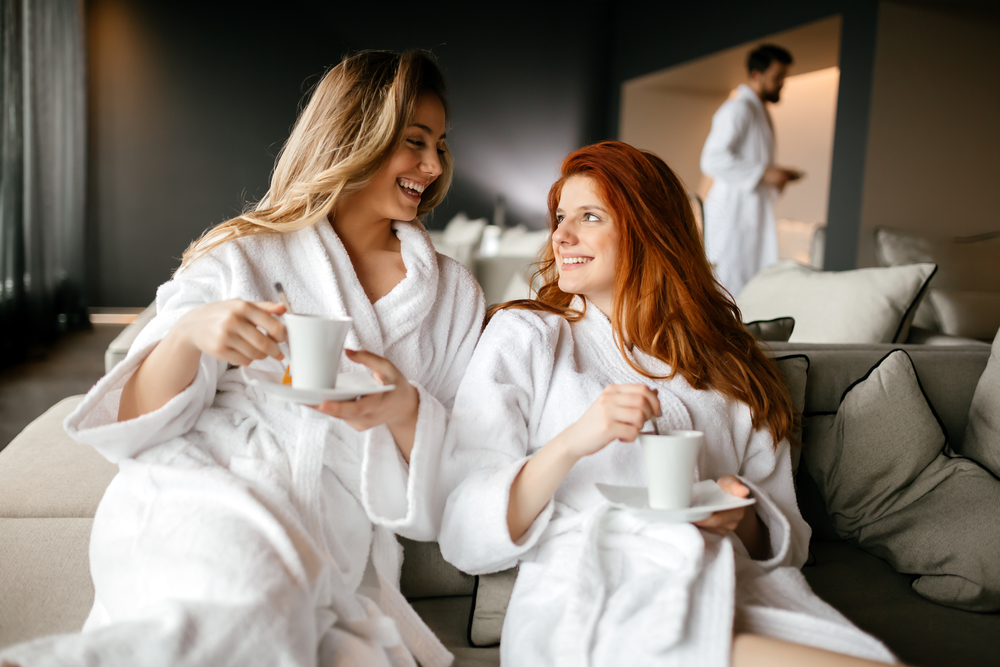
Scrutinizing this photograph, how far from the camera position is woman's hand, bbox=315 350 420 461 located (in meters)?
1.04

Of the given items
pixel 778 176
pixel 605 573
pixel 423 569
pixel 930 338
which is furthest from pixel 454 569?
pixel 778 176

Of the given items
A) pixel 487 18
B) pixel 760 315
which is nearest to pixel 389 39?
pixel 487 18

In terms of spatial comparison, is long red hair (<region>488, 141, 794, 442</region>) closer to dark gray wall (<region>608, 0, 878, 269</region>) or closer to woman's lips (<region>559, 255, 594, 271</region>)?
woman's lips (<region>559, 255, 594, 271</region>)

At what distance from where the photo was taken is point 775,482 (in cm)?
131

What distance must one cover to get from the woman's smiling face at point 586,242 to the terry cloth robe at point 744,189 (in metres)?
3.26

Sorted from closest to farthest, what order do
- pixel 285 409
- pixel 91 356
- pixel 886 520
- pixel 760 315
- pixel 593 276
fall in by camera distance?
pixel 285 409 → pixel 593 276 → pixel 886 520 → pixel 760 315 → pixel 91 356

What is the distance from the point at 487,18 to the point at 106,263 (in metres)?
4.33

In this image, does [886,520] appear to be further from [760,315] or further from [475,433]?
[760,315]

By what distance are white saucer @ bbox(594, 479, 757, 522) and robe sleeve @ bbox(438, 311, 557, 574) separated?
0.13m

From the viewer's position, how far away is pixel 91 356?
4801 millimetres

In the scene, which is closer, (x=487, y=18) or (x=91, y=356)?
(x=91, y=356)

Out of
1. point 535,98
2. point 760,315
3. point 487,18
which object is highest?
point 487,18

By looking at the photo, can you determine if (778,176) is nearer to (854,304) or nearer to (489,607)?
(854,304)

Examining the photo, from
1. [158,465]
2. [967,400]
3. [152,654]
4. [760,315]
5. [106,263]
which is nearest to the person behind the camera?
[152,654]
